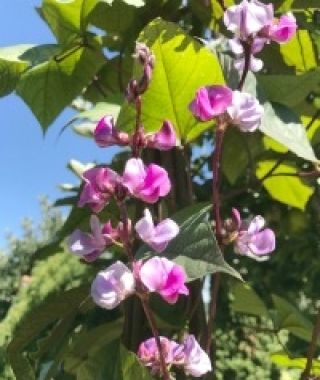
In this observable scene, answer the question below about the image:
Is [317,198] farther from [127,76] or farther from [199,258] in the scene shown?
[199,258]

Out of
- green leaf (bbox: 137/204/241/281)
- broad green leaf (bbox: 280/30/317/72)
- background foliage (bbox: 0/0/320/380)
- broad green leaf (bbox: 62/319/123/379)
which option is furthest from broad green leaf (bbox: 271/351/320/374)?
green leaf (bbox: 137/204/241/281)

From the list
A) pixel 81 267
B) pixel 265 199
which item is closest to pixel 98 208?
pixel 265 199

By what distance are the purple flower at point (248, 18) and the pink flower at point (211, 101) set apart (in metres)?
0.07

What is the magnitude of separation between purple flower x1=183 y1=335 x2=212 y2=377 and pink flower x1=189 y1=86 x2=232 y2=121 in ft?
0.55

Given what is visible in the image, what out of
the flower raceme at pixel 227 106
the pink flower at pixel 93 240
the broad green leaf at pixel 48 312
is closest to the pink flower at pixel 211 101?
the flower raceme at pixel 227 106

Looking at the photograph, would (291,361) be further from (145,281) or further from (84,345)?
(145,281)

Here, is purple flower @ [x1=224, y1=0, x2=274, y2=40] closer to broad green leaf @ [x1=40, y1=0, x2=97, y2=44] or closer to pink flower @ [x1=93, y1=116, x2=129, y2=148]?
pink flower @ [x1=93, y1=116, x2=129, y2=148]

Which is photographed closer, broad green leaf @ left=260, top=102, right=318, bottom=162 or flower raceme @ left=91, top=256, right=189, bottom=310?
flower raceme @ left=91, top=256, right=189, bottom=310

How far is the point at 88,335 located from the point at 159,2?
0.39 meters

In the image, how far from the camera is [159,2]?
0.90m

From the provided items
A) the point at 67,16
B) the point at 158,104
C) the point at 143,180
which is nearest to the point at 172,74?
the point at 158,104

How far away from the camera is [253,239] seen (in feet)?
2.08

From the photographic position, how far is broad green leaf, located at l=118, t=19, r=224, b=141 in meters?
0.64

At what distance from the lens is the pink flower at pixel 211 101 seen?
1.91 feet
